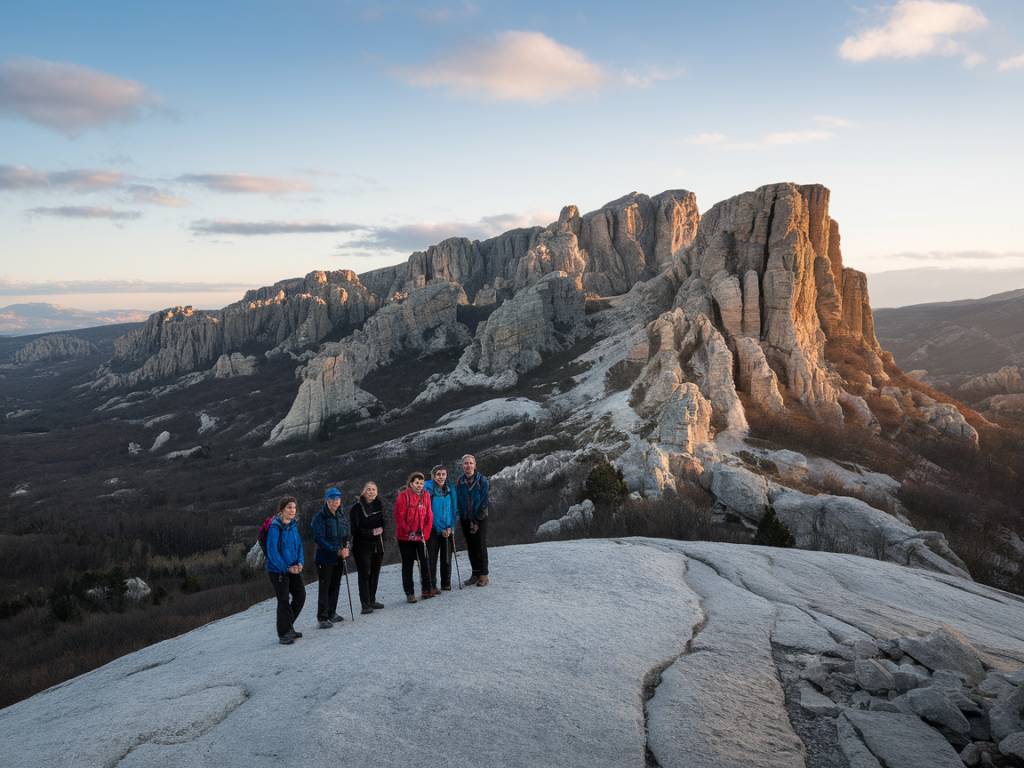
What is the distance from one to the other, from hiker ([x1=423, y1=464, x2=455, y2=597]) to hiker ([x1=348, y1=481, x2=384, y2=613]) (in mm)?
923

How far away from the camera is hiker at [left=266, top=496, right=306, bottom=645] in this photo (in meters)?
8.88

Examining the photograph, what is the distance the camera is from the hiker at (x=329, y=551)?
31.0 ft

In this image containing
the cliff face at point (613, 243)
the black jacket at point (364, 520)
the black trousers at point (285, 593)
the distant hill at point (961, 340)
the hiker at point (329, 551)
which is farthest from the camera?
the cliff face at point (613, 243)

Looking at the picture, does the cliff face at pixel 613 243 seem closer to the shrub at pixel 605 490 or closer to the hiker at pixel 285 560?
the shrub at pixel 605 490

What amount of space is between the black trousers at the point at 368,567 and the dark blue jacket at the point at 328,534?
42 centimetres

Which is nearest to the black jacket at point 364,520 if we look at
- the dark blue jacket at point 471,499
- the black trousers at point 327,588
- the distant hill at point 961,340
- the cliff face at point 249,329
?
the black trousers at point 327,588

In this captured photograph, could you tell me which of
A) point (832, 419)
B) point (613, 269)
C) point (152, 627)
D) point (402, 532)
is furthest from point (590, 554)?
point (613, 269)

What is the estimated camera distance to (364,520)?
982 cm

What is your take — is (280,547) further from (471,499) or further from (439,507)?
(471,499)

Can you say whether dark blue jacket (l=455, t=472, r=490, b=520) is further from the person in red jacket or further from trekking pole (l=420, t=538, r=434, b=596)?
trekking pole (l=420, t=538, r=434, b=596)

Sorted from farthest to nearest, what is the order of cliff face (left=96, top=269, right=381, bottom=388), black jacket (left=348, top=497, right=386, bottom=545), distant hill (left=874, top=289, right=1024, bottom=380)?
cliff face (left=96, top=269, right=381, bottom=388) → distant hill (left=874, top=289, right=1024, bottom=380) → black jacket (left=348, top=497, right=386, bottom=545)

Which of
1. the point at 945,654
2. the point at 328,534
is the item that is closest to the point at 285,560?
the point at 328,534

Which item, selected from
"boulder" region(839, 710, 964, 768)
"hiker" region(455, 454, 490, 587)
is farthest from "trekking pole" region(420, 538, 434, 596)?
"boulder" region(839, 710, 964, 768)

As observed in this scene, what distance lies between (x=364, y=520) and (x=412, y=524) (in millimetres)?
827
